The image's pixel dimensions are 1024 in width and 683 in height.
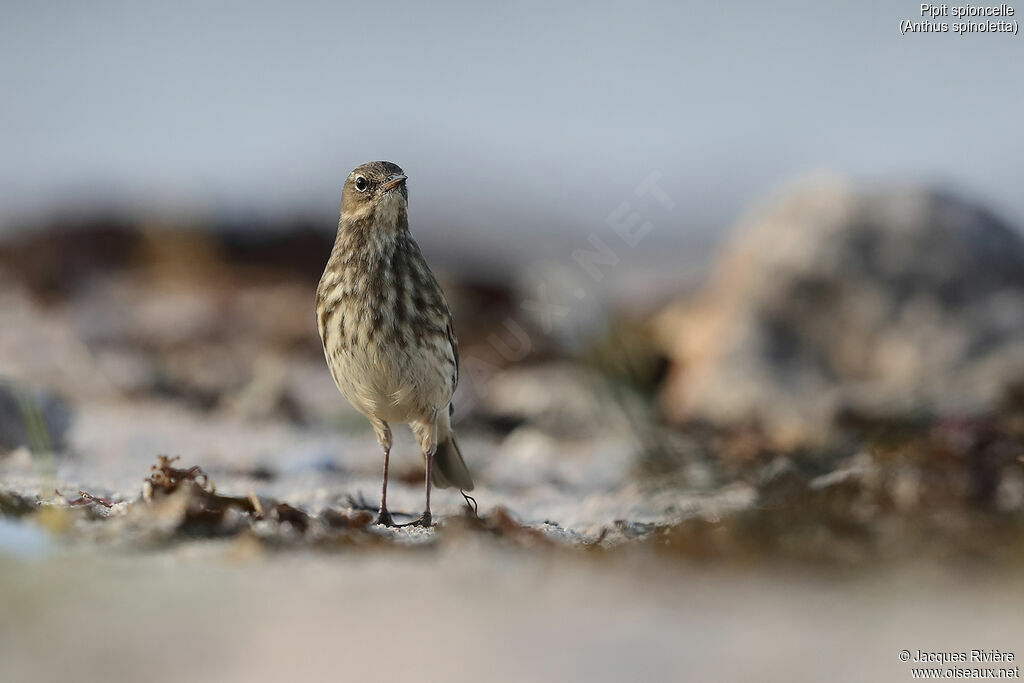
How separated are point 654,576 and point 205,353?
7.72 metres

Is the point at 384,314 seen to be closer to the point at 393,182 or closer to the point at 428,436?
the point at 393,182

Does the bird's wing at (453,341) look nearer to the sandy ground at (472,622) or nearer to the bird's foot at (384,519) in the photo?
the bird's foot at (384,519)

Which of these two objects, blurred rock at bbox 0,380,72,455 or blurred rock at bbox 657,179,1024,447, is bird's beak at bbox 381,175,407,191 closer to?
blurred rock at bbox 0,380,72,455

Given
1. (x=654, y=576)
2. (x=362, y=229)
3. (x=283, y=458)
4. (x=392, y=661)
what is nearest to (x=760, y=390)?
(x=283, y=458)

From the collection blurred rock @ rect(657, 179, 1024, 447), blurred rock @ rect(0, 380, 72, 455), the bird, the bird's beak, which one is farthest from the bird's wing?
blurred rock @ rect(657, 179, 1024, 447)

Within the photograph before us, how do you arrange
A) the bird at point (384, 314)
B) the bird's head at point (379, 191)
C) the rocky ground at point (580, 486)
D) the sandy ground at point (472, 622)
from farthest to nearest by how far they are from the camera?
the bird's head at point (379, 191) < the bird at point (384, 314) < the rocky ground at point (580, 486) < the sandy ground at point (472, 622)

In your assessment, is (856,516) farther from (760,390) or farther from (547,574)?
(760,390)

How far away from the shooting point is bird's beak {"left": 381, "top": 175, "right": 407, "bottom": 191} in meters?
4.23

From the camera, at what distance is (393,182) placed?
423cm

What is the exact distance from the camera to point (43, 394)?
257 inches

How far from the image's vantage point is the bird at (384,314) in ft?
13.5

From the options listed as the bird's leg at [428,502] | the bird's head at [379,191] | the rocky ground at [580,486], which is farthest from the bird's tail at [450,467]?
the bird's head at [379,191]

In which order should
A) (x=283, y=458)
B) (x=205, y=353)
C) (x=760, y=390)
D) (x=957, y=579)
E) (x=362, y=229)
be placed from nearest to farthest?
Answer: (x=957, y=579), (x=362, y=229), (x=283, y=458), (x=760, y=390), (x=205, y=353)

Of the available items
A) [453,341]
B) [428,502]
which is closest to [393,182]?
[453,341]
